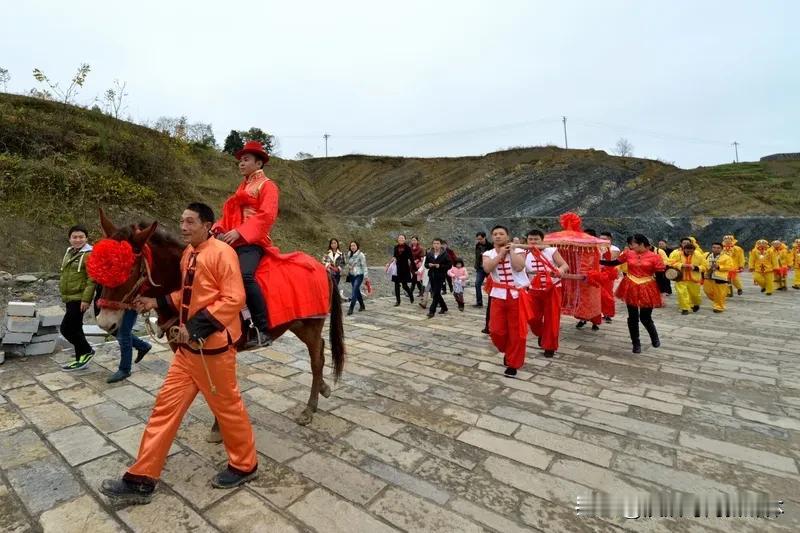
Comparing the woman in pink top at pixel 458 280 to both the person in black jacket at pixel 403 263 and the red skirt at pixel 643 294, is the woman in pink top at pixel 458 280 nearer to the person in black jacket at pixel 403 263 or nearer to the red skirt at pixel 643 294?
the person in black jacket at pixel 403 263

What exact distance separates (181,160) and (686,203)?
29324 mm

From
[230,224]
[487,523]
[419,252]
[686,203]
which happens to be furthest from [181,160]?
[686,203]

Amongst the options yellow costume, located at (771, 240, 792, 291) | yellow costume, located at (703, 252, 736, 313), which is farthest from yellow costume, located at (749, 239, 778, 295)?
yellow costume, located at (703, 252, 736, 313)

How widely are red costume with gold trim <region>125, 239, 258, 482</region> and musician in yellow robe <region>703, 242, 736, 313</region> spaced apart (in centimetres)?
1107

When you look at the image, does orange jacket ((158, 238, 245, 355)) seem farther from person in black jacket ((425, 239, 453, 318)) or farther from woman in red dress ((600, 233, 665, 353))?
person in black jacket ((425, 239, 453, 318))

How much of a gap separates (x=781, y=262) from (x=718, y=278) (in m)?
6.19

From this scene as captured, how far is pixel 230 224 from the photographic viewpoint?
370 cm

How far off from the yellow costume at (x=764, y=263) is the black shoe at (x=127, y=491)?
16539 millimetres

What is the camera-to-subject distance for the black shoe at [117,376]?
4564mm

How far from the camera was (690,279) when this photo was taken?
9562 millimetres

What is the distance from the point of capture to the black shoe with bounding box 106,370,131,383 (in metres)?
4.56

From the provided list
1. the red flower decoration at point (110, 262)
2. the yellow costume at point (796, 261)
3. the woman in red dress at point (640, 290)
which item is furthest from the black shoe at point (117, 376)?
the yellow costume at point (796, 261)

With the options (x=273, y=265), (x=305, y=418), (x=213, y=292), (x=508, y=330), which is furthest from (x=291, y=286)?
(x=508, y=330)

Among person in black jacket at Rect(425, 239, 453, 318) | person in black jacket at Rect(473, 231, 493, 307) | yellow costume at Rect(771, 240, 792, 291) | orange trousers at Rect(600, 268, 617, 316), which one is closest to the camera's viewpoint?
orange trousers at Rect(600, 268, 617, 316)
